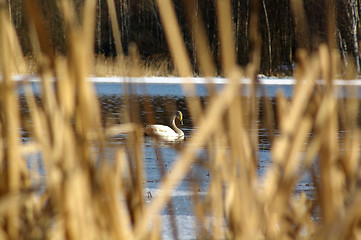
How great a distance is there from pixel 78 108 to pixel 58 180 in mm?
142

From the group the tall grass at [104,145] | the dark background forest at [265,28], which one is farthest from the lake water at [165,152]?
the dark background forest at [265,28]

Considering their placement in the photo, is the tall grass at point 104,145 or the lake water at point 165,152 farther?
the lake water at point 165,152

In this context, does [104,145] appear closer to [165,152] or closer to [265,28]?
[165,152]

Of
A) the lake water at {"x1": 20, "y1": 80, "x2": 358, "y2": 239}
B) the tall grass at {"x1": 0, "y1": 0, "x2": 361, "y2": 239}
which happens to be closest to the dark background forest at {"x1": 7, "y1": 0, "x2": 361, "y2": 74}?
the lake water at {"x1": 20, "y1": 80, "x2": 358, "y2": 239}

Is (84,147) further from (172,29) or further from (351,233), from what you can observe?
(351,233)

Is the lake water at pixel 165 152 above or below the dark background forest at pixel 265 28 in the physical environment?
below

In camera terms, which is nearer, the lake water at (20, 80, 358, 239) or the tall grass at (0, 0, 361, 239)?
the tall grass at (0, 0, 361, 239)

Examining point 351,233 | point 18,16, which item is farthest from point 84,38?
point 18,16

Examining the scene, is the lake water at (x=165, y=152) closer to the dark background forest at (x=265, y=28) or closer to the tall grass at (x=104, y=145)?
the tall grass at (x=104, y=145)

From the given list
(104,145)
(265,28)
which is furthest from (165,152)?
(265,28)

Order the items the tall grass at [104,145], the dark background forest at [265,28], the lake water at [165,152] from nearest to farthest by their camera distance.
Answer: the tall grass at [104,145], the lake water at [165,152], the dark background forest at [265,28]

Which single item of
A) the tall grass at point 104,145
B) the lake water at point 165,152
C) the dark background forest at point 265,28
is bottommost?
the lake water at point 165,152

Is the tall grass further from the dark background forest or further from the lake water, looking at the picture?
the dark background forest

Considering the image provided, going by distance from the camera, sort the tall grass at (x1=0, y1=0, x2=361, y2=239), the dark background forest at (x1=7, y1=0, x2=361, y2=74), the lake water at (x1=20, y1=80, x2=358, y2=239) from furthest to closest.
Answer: the dark background forest at (x1=7, y1=0, x2=361, y2=74), the lake water at (x1=20, y1=80, x2=358, y2=239), the tall grass at (x1=0, y1=0, x2=361, y2=239)
